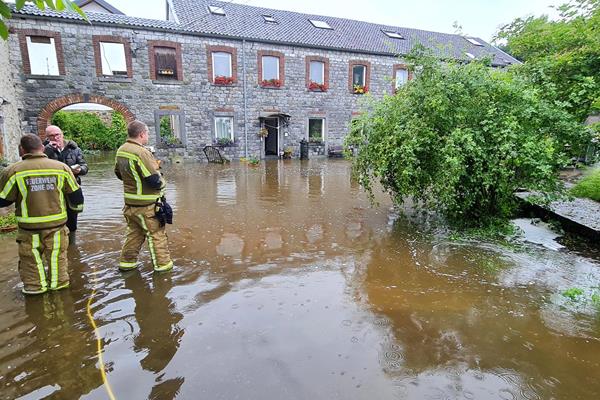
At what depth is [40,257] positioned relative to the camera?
379 cm

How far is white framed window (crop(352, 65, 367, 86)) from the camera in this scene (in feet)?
69.3

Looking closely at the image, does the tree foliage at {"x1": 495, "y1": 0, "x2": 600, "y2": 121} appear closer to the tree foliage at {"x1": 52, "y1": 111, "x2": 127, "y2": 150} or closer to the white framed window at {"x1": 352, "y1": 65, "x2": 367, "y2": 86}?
the white framed window at {"x1": 352, "y1": 65, "x2": 367, "y2": 86}

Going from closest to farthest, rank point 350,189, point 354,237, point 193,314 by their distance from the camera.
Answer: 1. point 193,314
2. point 354,237
3. point 350,189

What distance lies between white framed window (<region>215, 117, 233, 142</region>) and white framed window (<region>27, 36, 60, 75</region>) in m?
7.15

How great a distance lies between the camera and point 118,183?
11.4 meters

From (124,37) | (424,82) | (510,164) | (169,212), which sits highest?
(124,37)

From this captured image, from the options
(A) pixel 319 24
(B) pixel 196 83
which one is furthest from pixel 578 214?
(A) pixel 319 24

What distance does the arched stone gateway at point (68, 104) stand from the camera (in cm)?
1558

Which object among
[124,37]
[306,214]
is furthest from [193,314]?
[124,37]

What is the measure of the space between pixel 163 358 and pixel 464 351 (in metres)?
2.41

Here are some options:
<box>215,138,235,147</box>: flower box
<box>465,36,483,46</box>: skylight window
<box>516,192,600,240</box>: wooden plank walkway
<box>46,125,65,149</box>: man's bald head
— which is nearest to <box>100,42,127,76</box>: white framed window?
<box>215,138,235,147</box>: flower box

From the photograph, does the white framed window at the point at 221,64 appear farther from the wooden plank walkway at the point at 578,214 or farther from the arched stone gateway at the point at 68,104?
the wooden plank walkway at the point at 578,214

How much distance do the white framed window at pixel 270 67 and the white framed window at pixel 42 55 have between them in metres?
9.30

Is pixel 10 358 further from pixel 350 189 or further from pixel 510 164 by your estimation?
pixel 350 189
